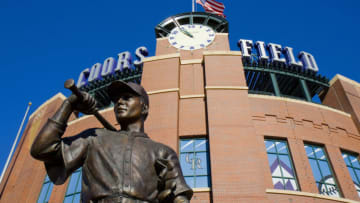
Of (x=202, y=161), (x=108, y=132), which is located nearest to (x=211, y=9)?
(x=202, y=161)

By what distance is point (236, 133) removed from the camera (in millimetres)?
12453

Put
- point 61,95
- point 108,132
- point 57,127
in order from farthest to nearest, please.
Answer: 1. point 61,95
2. point 108,132
3. point 57,127

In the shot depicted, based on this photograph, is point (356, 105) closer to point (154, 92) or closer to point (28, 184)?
point (154, 92)

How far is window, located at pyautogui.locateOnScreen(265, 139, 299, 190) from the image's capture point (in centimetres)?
1240

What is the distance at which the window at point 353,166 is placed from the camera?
13717 mm

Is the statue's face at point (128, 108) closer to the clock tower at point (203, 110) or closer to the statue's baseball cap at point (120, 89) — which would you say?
the statue's baseball cap at point (120, 89)

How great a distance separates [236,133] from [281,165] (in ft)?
8.30

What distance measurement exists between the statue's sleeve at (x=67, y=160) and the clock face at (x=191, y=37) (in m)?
16.5

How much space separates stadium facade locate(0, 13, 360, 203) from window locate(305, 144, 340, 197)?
0.16ft

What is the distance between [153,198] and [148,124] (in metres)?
10.9

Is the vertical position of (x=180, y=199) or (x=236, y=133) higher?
(x=236, y=133)

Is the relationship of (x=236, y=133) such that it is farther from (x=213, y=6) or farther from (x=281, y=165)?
(x=213, y=6)

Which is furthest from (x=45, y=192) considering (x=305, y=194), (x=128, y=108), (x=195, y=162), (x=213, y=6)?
(x=213, y=6)

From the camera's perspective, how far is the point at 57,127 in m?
2.46
